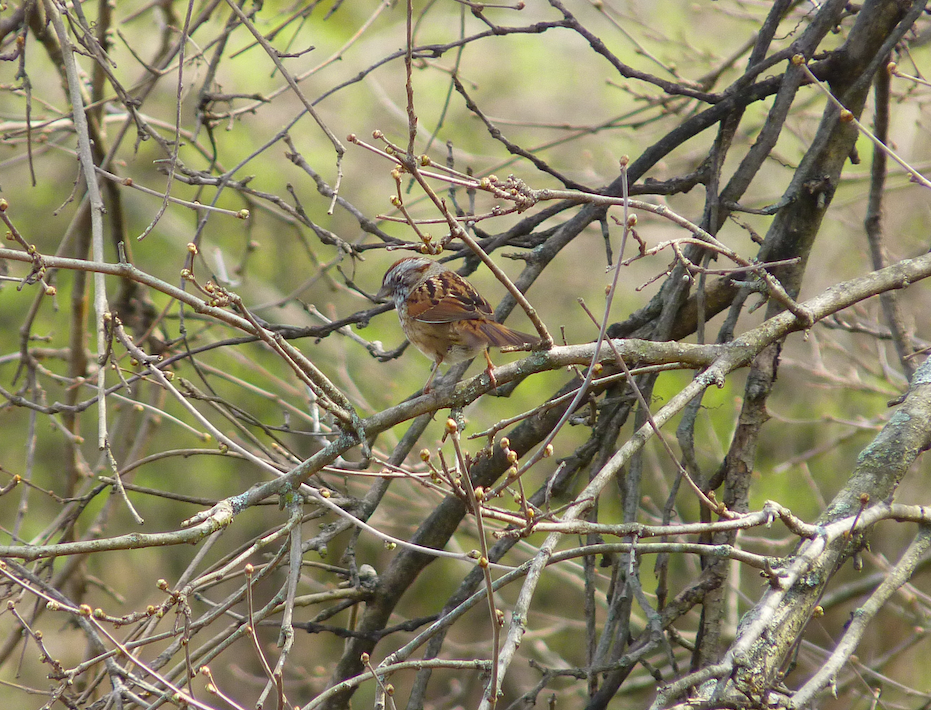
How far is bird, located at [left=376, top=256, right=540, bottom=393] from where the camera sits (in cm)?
317

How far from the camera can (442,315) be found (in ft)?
11.2

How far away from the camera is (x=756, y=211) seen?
309 cm

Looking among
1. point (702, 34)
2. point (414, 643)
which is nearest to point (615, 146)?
point (702, 34)

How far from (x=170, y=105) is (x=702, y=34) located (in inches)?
202

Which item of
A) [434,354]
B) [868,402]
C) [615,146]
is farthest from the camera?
[615,146]

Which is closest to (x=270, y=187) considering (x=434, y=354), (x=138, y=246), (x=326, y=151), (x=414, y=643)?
(x=326, y=151)

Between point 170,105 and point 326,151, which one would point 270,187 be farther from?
point 170,105

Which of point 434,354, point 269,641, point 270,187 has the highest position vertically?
point 270,187

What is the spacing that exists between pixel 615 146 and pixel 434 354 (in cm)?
472

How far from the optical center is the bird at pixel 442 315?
10.4 feet

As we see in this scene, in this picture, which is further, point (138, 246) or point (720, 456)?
point (138, 246)

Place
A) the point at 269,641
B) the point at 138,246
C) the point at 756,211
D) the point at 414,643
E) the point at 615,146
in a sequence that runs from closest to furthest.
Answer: the point at 414,643
the point at 756,211
the point at 138,246
the point at 269,641
the point at 615,146

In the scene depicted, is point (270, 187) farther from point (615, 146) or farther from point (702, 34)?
point (702, 34)

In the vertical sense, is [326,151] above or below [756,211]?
above
